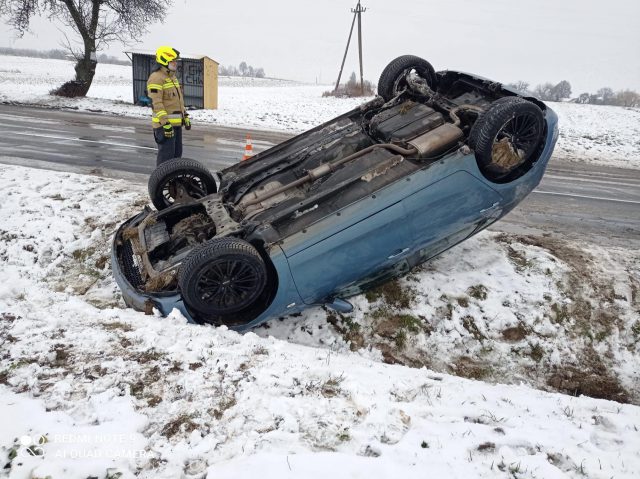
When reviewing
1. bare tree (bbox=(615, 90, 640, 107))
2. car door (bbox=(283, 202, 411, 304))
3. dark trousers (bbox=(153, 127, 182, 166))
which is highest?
bare tree (bbox=(615, 90, 640, 107))

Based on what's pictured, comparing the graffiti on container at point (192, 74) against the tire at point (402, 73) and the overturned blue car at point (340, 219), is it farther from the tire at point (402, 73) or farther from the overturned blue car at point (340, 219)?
the overturned blue car at point (340, 219)

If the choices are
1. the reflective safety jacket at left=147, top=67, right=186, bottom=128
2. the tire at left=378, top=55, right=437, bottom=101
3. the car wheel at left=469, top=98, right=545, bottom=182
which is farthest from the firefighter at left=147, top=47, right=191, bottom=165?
the car wheel at left=469, top=98, right=545, bottom=182

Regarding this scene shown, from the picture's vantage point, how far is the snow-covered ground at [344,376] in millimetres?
2467

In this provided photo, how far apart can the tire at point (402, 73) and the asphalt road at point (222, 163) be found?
7.33ft

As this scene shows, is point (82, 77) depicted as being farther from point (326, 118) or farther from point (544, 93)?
point (544, 93)

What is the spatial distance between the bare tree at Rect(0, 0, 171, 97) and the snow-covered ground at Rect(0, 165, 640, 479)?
52.6 ft

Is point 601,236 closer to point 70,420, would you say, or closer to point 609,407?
point 609,407

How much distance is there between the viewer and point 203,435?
2.66 meters

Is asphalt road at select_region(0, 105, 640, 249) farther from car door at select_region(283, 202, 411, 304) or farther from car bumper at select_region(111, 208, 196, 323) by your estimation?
car bumper at select_region(111, 208, 196, 323)

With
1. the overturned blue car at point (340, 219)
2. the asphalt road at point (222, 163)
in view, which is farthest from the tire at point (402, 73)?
the asphalt road at point (222, 163)

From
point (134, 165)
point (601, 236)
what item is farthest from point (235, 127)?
point (601, 236)

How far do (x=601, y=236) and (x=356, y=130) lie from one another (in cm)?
A: 377

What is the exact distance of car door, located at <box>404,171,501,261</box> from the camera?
3.97 m

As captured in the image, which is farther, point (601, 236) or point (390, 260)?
point (601, 236)
